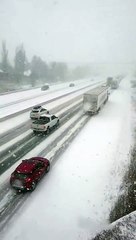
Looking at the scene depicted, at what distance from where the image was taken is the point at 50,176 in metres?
15.2

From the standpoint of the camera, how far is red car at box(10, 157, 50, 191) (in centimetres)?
1294

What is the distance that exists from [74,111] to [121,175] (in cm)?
2088

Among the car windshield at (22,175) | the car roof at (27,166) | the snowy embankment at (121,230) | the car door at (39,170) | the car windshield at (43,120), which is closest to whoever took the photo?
the snowy embankment at (121,230)

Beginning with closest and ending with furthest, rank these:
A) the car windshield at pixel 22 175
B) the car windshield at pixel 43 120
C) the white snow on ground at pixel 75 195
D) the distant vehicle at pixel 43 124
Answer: the white snow on ground at pixel 75 195, the car windshield at pixel 22 175, the distant vehicle at pixel 43 124, the car windshield at pixel 43 120

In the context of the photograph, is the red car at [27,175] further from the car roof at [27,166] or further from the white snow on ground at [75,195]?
the white snow on ground at [75,195]

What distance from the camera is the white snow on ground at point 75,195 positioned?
34.7ft

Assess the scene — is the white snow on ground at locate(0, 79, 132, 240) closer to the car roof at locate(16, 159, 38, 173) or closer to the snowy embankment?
the snowy embankment

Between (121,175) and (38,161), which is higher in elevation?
(38,161)

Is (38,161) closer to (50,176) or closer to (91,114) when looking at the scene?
(50,176)

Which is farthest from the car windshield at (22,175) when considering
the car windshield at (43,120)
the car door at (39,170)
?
the car windshield at (43,120)

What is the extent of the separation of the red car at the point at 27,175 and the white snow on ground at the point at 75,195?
636mm

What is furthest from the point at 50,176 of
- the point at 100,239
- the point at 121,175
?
the point at 100,239

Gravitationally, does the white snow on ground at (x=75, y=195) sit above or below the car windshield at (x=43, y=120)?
below

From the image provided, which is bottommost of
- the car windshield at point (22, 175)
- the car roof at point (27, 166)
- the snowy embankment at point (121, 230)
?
the snowy embankment at point (121, 230)
